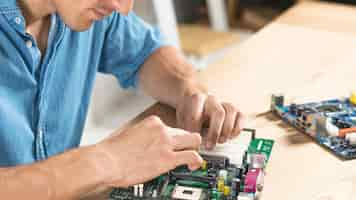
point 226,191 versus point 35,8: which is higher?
point 35,8

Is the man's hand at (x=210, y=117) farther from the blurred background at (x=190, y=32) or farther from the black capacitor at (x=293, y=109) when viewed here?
the blurred background at (x=190, y=32)

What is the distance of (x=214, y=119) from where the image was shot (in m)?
1.25

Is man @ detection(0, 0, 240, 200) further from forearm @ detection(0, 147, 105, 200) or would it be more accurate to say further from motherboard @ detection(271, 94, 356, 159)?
motherboard @ detection(271, 94, 356, 159)

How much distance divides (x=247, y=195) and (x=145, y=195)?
0.16m

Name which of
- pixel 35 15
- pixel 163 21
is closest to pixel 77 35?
pixel 35 15

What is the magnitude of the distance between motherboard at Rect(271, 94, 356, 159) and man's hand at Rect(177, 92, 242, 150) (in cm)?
13

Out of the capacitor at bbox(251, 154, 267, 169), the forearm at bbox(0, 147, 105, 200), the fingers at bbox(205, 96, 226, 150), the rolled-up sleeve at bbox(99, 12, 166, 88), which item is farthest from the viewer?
the rolled-up sleeve at bbox(99, 12, 166, 88)

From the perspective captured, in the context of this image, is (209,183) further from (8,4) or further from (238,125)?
(8,4)

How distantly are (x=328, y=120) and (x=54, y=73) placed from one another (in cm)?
58

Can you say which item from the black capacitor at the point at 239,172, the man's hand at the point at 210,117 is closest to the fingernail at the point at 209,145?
the man's hand at the point at 210,117

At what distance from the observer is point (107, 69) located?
1.60 m

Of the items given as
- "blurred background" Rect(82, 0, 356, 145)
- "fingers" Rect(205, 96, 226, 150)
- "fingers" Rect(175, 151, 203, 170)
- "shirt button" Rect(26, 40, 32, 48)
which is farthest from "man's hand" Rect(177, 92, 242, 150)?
"blurred background" Rect(82, 0, 356, 145)

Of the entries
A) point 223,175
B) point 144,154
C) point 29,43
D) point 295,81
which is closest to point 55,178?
point 144,154

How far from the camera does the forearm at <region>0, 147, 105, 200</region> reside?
97cm
